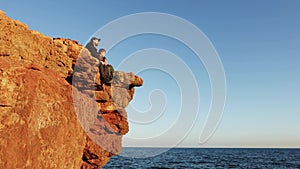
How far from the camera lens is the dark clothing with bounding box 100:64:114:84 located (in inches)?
583

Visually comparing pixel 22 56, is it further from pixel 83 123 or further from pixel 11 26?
pixel 83 123

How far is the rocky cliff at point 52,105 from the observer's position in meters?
7.88

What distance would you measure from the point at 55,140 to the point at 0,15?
6.04 m

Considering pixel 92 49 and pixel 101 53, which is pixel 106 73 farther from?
pixel 92 49

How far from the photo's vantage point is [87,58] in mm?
13953

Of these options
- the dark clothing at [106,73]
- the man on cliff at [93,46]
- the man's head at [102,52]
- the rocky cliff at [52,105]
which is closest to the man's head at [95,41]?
the man on cliff at [93,46]

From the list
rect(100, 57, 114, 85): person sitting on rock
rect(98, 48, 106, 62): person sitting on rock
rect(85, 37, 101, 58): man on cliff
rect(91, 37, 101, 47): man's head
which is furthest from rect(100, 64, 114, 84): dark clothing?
rect(91, 37, 101, 47): man's head

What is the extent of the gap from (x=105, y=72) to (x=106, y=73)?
110mm

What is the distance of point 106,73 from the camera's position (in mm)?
15047

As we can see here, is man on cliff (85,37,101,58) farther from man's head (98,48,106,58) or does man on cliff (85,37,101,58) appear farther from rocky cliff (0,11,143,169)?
rocky cliff (0,11,143,169)

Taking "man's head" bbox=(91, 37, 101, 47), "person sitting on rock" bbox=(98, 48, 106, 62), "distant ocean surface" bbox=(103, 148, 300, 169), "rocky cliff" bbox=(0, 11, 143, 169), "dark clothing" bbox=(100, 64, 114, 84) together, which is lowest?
"distant ocean surface" bbox=(103, 148, 300, 169)

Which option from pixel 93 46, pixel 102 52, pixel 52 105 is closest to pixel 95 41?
pixel 93 46

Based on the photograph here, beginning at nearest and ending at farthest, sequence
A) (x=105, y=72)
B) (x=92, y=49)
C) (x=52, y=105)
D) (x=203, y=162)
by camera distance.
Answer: (x=52, y=105) → (x=92, y=49) → (x=105, y=72) → (x=203, y=162)

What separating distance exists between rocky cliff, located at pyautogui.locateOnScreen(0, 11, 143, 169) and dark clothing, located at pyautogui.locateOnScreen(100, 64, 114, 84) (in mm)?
348
